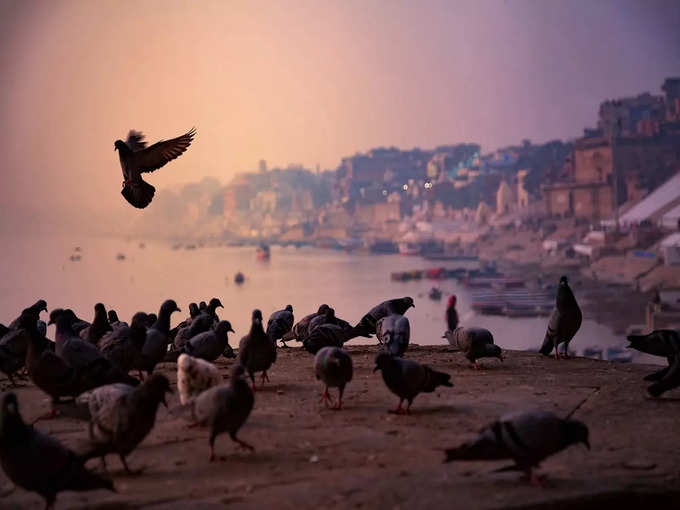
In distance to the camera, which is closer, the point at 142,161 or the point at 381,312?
the point at 142,161

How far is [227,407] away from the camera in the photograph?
Result: 16.2ft

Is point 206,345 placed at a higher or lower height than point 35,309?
lower

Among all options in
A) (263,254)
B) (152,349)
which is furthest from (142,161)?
(263,254)

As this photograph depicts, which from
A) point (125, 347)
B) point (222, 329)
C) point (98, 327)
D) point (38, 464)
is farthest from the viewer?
point (98, 327)

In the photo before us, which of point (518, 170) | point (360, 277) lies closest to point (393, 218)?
point (518, 170)

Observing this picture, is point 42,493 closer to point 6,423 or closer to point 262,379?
point 6,423

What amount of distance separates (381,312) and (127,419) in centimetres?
460

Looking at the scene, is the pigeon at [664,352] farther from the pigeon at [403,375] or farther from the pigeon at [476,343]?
the pigeon at [403,375]

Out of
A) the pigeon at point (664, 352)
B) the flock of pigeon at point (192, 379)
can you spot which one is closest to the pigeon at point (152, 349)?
the flock of pigeon at point (192, 379)

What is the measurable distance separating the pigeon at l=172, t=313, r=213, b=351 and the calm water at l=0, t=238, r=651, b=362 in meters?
25.6

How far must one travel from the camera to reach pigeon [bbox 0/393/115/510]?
14.0ft

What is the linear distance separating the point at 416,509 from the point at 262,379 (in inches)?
126

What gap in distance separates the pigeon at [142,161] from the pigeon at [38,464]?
13.4ft

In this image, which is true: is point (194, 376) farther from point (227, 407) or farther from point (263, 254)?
point (263, 254)
